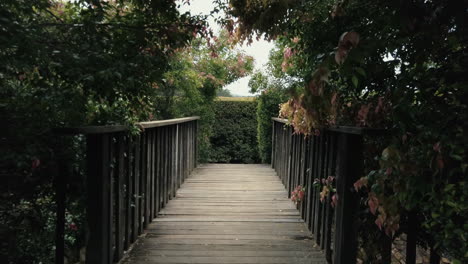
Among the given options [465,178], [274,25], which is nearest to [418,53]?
[465,178]

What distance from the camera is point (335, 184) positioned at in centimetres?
261

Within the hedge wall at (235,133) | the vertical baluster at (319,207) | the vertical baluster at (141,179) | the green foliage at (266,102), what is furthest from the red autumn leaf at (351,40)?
the hedge wall at (235,133)

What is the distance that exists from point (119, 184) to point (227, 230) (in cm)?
125

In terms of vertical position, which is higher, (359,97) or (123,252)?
(359,97)

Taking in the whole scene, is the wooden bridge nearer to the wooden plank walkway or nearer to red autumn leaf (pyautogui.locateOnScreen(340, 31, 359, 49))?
the wooden plank walkway

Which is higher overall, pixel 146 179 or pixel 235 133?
pixel 235 133

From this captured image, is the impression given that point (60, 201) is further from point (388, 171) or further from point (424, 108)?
point (424, 108)

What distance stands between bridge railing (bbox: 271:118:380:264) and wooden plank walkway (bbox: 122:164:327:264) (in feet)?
0.65

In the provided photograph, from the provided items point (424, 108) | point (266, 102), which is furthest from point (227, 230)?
point (266, 102)

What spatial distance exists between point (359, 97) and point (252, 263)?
4.75 ft

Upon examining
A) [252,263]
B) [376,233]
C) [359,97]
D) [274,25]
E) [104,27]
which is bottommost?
[252,263]

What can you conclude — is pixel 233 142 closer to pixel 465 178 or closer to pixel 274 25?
pixel 274 25

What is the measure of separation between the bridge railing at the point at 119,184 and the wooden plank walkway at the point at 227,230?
0.20 m

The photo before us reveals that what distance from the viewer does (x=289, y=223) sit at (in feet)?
11.7
